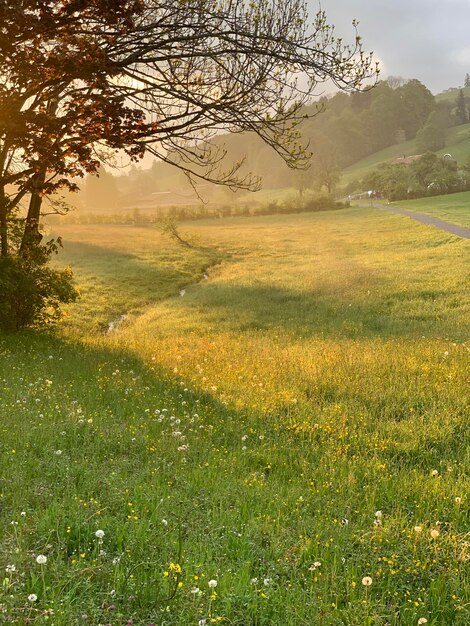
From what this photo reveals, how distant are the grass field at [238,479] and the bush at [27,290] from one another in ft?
2.29

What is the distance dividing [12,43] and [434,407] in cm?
1192

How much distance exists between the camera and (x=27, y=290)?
45.8 feet

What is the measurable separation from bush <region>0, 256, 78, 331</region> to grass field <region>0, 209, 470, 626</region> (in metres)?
0.70

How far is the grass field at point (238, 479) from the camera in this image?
146 inches

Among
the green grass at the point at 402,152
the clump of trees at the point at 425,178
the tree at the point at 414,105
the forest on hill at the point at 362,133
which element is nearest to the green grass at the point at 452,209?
the clump of trees at the point at 425,178

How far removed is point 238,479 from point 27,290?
10.6 meters

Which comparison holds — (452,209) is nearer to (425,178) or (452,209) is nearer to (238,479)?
(425,178)

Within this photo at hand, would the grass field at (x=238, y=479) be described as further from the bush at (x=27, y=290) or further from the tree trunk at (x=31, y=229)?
the tree trunk at (x=31, y=229)

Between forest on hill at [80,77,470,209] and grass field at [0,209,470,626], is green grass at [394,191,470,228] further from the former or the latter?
forest on hill at [80,77,470,209]

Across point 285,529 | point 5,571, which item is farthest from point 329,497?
point 5,571

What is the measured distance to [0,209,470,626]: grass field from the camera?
12.2 feet

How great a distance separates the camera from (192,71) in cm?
1211

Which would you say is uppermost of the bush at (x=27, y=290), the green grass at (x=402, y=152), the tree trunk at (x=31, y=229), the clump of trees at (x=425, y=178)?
the green grass at (x=402, y=152)

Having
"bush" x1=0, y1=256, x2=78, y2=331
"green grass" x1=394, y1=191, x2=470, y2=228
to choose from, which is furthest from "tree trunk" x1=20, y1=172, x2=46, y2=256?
"green grass" x1=394, y1=191, x2=470, y2=228
